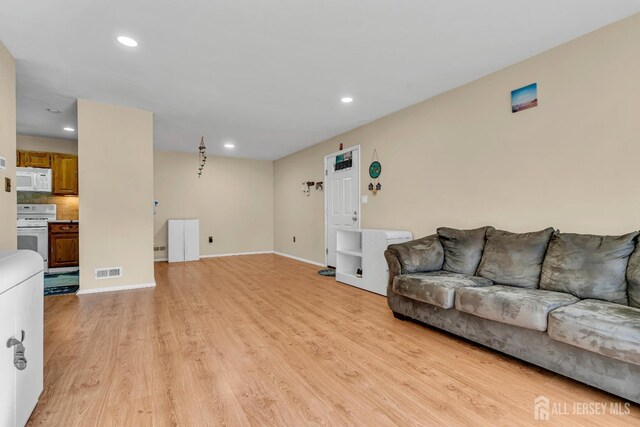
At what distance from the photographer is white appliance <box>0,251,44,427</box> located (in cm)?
130

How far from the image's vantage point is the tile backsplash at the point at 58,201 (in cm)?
576

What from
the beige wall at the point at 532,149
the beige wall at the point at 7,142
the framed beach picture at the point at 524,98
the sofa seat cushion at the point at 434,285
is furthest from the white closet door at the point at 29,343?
the framed beach picture at the point at 524,98

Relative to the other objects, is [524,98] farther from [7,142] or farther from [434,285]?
[7,142]

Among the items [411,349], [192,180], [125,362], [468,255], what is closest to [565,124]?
[468,255]

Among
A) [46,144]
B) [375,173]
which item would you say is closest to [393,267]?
[375,173]

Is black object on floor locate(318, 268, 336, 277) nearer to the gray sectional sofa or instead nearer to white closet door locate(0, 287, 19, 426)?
the gray sectional sofa

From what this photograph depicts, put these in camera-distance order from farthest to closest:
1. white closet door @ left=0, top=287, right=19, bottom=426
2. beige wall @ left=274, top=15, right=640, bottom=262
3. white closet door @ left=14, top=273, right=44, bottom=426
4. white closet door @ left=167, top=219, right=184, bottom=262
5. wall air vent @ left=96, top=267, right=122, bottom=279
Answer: white closet door @ left=167, top=219, right=184, bottom=262
wall air vent @ left=96, top=267, right=122, bottom=279
beige wall @ left=274, top=15, right=640, bottom=262
white closet door @ left=14, top=273, right=44, bottom=426
white closet door @ left=0, top=287, right=19, bottom=426

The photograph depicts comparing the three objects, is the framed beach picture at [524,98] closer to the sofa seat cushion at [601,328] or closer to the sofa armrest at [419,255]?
the sofa armrest at [419,255]

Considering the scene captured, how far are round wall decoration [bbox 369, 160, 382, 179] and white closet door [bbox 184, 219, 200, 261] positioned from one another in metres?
4.18

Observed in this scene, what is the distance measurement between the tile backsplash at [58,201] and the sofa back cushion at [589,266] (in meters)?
7.69

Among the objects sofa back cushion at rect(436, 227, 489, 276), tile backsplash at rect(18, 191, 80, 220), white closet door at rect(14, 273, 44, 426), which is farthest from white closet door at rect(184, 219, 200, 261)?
sofa back cushion at rect(436, 227, 489, 276)

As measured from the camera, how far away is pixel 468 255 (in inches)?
123

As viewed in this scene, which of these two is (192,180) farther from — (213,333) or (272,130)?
(213,333)

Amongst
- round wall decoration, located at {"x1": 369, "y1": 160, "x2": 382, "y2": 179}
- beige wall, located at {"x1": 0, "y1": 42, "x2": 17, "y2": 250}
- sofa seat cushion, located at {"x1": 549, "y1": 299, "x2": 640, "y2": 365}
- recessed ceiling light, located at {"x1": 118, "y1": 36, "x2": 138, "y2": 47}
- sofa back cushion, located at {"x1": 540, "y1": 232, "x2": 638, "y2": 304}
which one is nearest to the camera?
sofa seat cushion, located at {"x1": 549, "y1": 299, "x2": 640, "y2": 365}
